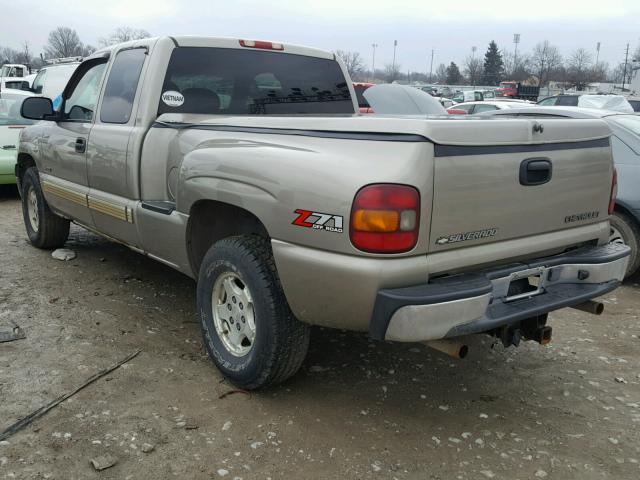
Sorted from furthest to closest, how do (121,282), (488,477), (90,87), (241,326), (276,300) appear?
(121,282) < (90,87) < (241,326) < (276,300) < (488,477)

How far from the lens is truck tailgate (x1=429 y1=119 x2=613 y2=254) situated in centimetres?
267

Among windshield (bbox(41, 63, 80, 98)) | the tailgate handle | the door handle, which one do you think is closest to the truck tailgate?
the tailgate handle

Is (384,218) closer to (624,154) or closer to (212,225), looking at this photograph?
(212,225)

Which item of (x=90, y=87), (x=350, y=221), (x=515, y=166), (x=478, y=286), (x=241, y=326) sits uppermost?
(x=90, y=87)

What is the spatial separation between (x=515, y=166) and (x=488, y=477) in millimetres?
1421

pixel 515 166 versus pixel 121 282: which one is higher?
pixel 515 166

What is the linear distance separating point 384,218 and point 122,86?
274 centimetres

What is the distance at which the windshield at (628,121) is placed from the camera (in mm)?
5734

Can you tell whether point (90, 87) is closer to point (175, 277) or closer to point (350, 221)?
point (175, 277)

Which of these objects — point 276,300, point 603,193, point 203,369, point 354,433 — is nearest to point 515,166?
point 603,193

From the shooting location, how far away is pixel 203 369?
371 centimetres

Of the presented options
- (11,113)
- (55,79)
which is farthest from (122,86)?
(55,79)

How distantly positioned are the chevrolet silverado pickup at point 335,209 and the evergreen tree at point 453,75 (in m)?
96.6

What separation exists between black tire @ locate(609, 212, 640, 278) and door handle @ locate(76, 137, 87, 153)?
4481 mm
